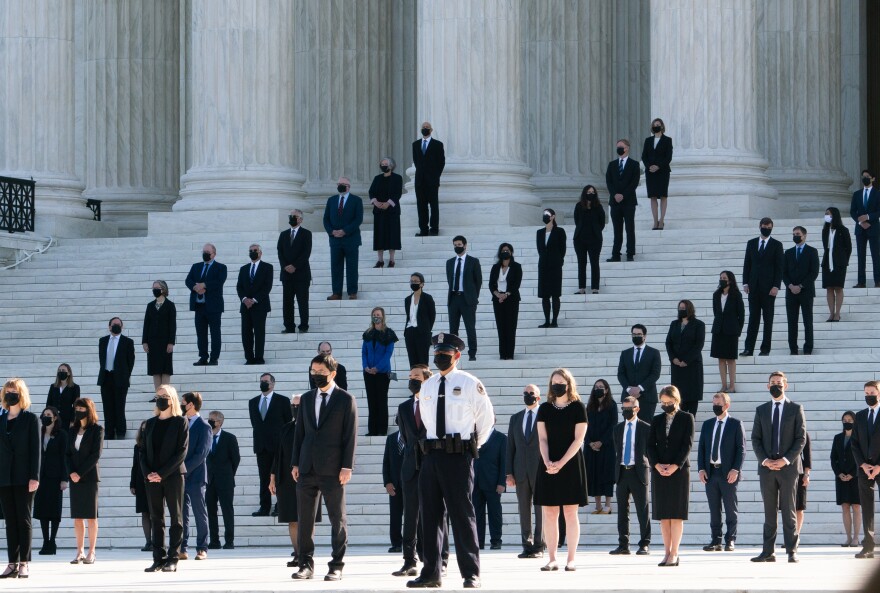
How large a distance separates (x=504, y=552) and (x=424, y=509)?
245 inches

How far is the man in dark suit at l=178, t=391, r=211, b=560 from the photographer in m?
22.2

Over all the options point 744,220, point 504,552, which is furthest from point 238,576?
point 744,220

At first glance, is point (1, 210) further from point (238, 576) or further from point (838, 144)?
point (238, 576)

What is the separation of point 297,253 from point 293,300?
2.56 ft

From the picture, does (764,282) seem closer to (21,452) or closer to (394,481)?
(394,481)

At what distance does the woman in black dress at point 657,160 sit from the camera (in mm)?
34094

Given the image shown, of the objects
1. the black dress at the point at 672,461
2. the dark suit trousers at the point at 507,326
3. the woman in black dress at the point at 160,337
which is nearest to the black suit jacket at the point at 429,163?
the dark suit trousers at the point at 507,326

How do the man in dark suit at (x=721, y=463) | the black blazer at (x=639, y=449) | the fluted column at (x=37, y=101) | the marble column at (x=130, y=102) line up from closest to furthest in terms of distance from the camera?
the man in dark suit at (x=721, y=463)
the black blazer at (x=639, y=449)
the fluted column at (x=37, y=101)
the marble column at (x=130, y=102)

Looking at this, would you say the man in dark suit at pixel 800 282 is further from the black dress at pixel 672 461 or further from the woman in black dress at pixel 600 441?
the black dress at pixel 672 461

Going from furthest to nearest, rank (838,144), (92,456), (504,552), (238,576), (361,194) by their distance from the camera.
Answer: (361,194), (838,144), (504,552), (92,456), (238,576)

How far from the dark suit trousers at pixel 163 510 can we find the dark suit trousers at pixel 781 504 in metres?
5.94

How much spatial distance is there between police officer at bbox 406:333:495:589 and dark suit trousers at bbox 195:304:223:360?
13.7m

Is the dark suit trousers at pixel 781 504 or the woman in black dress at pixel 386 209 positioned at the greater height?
the woman in black dress at pixel 386 209

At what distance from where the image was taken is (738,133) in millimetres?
36844
